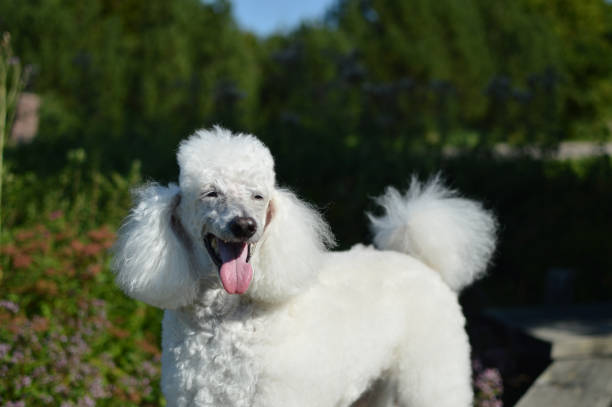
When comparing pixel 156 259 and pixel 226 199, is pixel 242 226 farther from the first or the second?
pixel 156 259

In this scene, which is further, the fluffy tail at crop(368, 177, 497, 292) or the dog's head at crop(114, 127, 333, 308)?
the fluffy tail at crop(368, 177, 497, 292)

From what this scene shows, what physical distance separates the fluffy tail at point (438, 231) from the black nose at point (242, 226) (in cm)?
97

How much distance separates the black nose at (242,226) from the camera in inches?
71.9

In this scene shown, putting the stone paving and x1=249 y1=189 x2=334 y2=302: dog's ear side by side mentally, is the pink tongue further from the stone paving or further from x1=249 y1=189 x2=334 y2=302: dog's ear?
the stone paving

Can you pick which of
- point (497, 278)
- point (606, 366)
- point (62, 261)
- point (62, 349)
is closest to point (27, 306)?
point (62, 261)

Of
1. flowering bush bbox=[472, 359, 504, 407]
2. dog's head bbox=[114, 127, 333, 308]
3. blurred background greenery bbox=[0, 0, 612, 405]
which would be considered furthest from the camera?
blurred background greenery bbox=[0, 0, 612, 405]

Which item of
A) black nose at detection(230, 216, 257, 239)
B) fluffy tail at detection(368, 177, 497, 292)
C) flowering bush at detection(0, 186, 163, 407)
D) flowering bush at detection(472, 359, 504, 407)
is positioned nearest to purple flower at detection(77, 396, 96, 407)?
flowering bush at detection(0, 186, 163, 407)

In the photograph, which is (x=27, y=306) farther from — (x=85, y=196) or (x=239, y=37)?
(x=239, y=37)

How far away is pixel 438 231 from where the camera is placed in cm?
265

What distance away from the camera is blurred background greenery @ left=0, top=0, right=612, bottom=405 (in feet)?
12.3

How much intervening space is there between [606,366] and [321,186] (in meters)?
2.62

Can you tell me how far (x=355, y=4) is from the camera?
1945 cm

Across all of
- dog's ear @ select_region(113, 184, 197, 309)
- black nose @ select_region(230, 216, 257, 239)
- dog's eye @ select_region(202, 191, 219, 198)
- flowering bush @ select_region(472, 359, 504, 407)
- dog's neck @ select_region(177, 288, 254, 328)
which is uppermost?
dog's eye @ select_region(202, 191, 219, 198)

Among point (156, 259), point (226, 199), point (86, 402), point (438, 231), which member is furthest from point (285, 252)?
point (86, 402)
